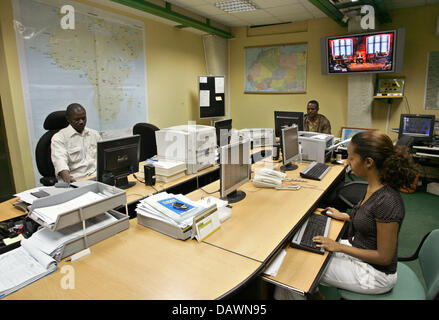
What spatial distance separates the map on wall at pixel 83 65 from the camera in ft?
10.2

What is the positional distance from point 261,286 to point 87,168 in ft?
7.45

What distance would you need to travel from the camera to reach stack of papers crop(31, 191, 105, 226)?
1.41 meters

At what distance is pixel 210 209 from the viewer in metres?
1.66

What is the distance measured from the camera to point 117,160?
2.35 meters

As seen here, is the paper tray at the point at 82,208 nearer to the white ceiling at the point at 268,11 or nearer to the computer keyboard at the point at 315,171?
the computer keyboard at the point at 315,171

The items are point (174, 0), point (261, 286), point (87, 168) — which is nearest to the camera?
point (261, 286)

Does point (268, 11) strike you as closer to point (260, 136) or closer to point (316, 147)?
point (260, 136)

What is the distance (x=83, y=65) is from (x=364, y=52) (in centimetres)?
418

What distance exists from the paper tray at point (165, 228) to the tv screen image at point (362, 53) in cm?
430

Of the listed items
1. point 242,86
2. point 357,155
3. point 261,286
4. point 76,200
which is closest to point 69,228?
point 76,200

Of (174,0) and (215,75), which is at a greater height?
(174,0)

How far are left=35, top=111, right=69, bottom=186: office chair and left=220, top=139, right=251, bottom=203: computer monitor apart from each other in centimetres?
168

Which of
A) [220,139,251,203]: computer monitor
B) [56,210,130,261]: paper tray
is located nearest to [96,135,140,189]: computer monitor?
[56,210,130,261]: paper tray
